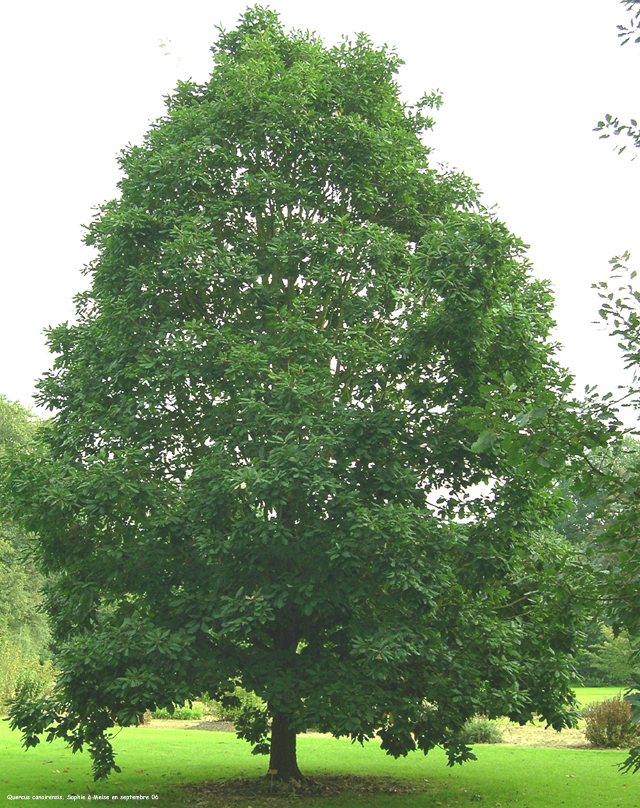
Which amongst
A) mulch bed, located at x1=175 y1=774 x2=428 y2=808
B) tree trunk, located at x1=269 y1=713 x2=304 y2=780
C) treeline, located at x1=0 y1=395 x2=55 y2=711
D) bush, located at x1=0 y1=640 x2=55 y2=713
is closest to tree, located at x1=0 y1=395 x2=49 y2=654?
treeline, located at x1=0 y1=395 x2=55 y2=711

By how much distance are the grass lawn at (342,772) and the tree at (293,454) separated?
5.74 feet

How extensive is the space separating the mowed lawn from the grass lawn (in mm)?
19

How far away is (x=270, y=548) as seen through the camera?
36.3 feet

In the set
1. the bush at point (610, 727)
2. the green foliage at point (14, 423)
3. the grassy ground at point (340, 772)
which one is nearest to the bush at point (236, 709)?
the grassy ground at point (340, 772)

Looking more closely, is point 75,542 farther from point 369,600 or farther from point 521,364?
point 521,364

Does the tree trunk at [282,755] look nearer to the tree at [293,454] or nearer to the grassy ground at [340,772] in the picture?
the tree at [293,454]

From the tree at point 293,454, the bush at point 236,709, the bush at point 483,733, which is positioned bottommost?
the bush at point 483,733

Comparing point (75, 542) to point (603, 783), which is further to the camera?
point (603, 783)

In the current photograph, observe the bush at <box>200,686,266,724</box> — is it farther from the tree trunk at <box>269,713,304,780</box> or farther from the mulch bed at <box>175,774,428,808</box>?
the tree trunk at <box>269,713,304,780</box>

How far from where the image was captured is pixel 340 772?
1659 cm

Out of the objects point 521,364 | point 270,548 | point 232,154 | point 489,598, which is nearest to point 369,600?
point 270,548

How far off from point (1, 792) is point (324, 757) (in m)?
9.61

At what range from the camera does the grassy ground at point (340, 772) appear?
12.7 m

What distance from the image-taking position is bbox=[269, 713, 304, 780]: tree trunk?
13.4 meters
